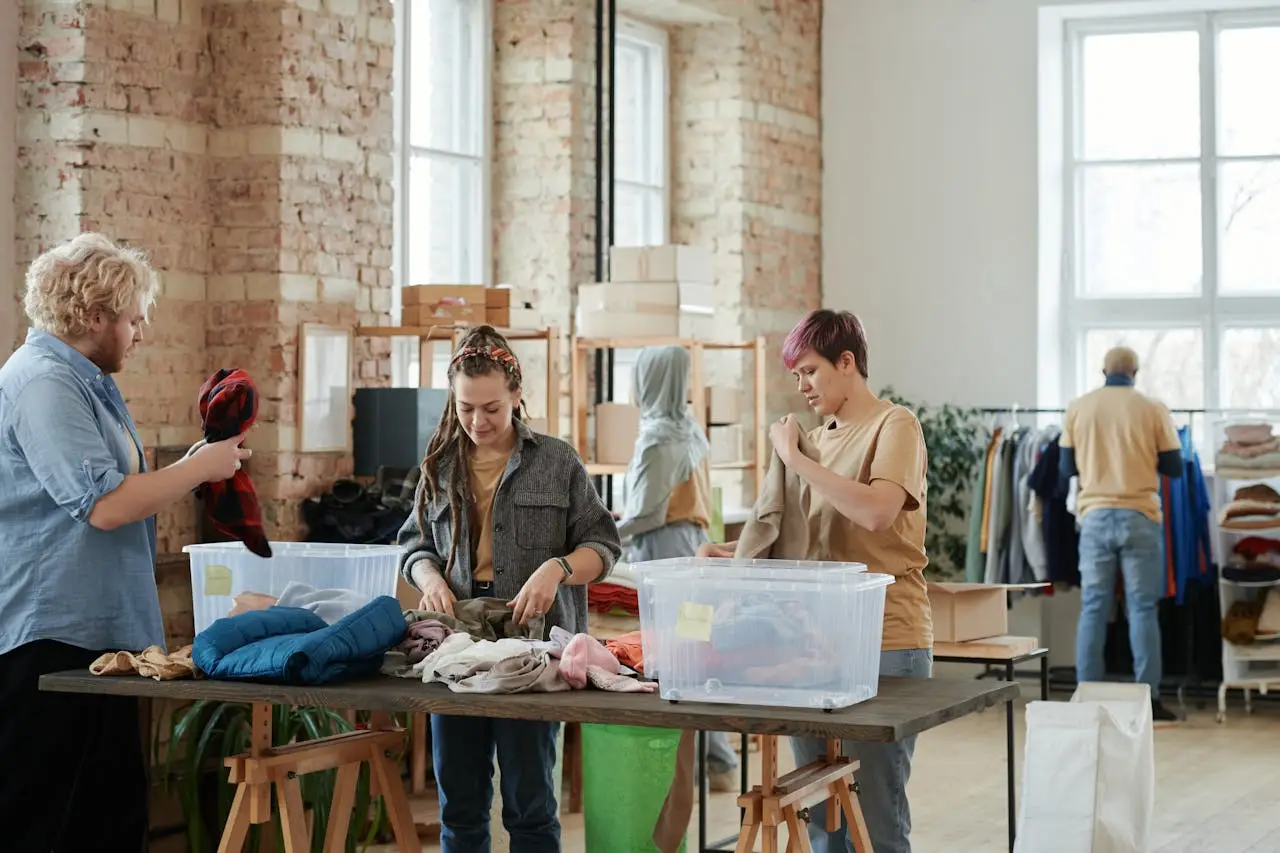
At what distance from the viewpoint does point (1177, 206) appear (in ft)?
28.1

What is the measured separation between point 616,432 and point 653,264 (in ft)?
2.27

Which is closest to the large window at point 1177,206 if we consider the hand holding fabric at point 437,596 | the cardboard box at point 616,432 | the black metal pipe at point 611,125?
the black metal pipe at point 611,125

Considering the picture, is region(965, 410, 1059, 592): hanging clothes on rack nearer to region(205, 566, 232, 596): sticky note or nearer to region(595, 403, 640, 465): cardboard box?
region(595, 403, 640, 465): cardboard box

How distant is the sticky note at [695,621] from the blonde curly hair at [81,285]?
1.30 metres

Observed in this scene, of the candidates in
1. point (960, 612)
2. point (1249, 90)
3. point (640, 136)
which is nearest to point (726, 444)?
point (640, 136)

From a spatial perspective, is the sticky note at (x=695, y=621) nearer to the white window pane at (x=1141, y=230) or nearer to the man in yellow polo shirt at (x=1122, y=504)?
the man in yellow polo shirt at (x=1122, y=504)

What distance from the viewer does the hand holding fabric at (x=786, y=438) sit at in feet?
11.3

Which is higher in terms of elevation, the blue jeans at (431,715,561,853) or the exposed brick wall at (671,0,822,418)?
the exposed brick wall at (671,0,822,418)

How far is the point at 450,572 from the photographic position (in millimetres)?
3670

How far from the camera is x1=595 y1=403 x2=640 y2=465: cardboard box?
6805mm

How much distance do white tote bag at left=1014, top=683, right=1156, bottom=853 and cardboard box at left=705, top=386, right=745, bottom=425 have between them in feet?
9.84

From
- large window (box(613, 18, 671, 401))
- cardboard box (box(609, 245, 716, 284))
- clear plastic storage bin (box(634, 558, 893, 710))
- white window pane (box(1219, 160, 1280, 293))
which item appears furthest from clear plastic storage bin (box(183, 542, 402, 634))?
white window pane (box(1219, 160, 1280, 293))

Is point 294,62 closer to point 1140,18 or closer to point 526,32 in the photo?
point 526,32

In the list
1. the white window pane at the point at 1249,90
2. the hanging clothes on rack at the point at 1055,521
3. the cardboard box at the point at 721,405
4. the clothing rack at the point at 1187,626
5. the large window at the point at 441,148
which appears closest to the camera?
the large window at the point at 441,148
